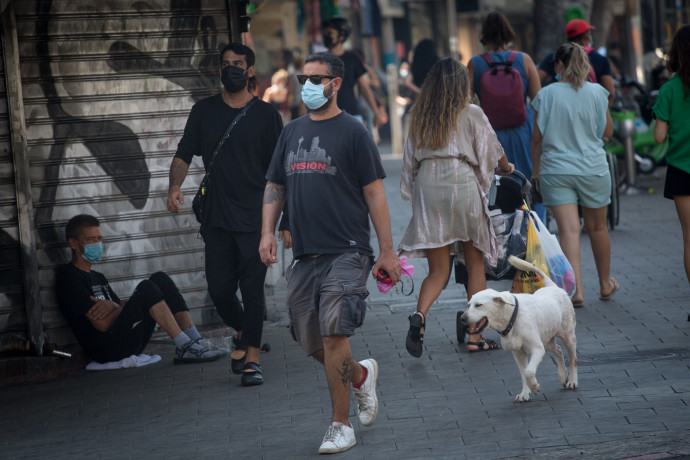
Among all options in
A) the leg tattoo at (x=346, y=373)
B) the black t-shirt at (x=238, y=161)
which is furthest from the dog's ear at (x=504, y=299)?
the black t-shirt at (x=238, y=161)

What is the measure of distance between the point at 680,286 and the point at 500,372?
281cm

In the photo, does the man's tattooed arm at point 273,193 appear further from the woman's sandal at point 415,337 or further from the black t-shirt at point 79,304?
the black t-shirt at point 79,304

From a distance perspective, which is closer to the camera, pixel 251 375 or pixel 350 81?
pixel 251 375

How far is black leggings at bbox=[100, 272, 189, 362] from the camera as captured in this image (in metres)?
7.34

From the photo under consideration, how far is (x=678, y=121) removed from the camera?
24.2 ft

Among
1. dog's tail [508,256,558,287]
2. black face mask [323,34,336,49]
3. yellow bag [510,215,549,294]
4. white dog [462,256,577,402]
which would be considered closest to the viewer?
white dog [462,256,577,402]

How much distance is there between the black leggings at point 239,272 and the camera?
6.87m

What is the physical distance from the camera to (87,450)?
5.65m

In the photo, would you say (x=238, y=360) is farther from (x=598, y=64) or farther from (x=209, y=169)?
(x=598, y=64)

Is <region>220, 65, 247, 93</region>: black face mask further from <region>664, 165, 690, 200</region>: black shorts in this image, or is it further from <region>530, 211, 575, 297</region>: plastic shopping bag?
<region>664, 165, 690, 200</region>: black shorts

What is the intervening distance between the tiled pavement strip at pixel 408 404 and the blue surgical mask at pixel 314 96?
1681 millimetres

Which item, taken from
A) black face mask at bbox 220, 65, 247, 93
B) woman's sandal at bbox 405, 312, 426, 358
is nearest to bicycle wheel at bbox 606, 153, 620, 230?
woman's sandal at bbox 405, 312, 426, 358

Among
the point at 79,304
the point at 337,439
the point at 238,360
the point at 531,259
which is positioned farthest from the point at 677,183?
the point at 79,304

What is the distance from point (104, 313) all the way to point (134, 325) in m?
0.22
